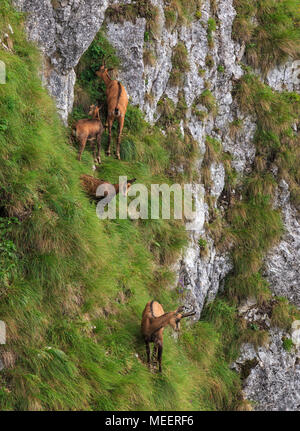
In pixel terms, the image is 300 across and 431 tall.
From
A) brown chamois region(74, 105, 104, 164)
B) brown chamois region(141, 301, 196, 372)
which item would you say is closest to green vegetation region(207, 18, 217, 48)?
brown chamois region(74, 105, 104, 164)

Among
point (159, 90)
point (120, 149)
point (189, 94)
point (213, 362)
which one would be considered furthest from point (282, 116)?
point (213, 362)

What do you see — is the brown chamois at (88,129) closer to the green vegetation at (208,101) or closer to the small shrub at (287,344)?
the green vegetation at (208,101)

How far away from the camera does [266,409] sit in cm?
1014

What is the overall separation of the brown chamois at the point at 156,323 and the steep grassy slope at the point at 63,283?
33 centimetres

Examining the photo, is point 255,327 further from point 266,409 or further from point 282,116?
point 282,116

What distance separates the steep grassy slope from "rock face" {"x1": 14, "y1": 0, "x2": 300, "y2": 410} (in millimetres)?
651

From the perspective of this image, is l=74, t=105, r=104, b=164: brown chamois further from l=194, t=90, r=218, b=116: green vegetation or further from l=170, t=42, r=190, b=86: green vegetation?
l=194, t=90, r=218, b=116: green vegetation

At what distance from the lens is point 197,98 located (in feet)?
38.8

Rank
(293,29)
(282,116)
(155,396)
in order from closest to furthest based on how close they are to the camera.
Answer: (155,396) → (282,116) → (293,29)

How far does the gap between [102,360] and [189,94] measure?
23.8ft
